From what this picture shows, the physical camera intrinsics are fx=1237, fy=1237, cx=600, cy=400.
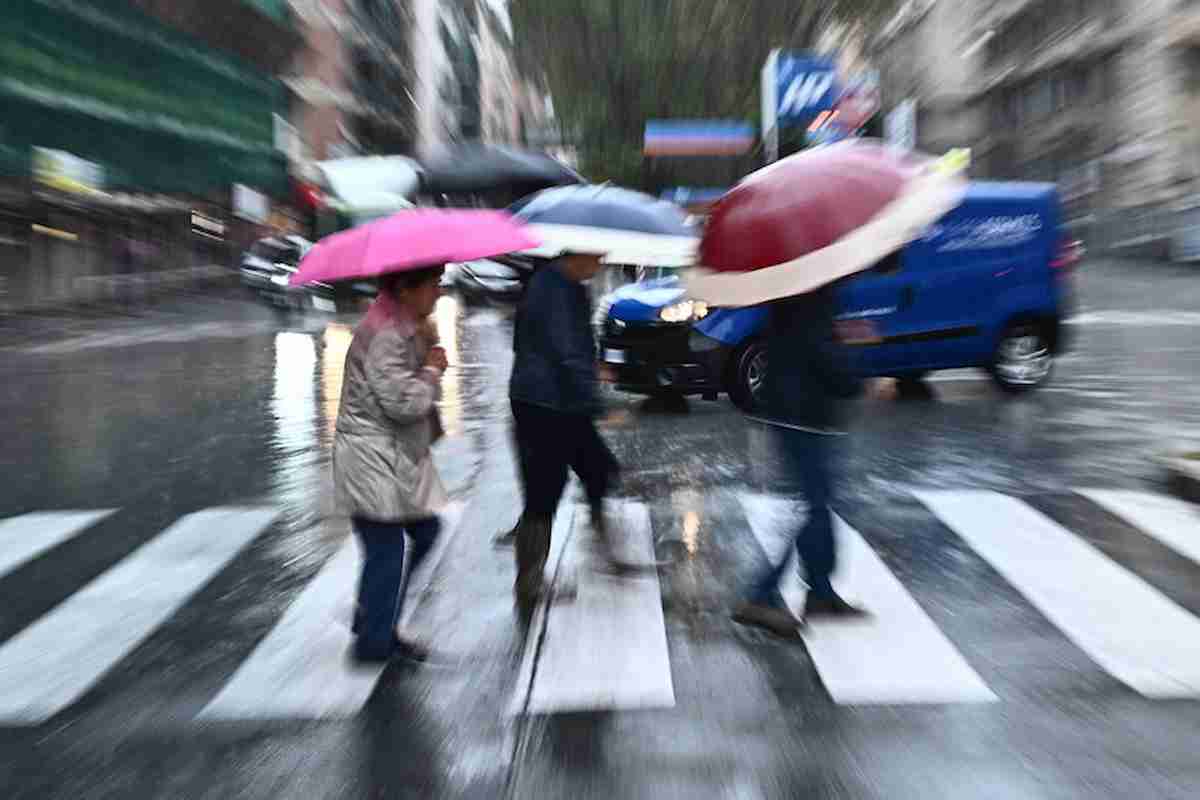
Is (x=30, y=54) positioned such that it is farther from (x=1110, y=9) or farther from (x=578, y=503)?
(x=1110, y=9)

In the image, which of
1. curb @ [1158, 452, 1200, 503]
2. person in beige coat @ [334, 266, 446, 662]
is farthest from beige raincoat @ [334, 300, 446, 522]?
curb @ [1158, 452, 1200, 503]

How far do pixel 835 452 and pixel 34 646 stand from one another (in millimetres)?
3469

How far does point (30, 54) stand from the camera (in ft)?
94.1

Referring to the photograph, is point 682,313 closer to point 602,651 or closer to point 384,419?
point 602,651

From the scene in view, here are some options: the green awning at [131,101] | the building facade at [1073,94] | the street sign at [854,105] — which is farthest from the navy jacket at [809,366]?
the building facade at [1073,94]

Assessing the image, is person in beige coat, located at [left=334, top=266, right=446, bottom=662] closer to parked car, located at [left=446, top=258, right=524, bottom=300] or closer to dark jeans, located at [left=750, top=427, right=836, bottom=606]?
dark jeans, located at [left=750, top=427, right=836, bottom=606]

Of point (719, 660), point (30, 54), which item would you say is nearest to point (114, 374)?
point (719, 660)

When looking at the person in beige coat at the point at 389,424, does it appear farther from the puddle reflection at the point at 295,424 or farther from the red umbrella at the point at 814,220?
the puddle reflection at the point at 295,424

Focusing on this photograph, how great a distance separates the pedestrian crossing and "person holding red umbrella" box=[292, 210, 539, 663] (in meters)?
0.48

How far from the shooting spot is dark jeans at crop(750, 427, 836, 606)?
495 cm

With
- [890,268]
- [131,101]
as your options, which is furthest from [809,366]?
[131,101]

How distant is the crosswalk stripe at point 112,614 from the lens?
4.75 meters

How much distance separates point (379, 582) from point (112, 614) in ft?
5.56

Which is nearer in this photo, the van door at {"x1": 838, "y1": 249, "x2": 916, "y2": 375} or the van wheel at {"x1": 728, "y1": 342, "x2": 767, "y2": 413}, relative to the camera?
the van wheel at {"x1": 728, "y1": 342, "x2": 767, "y2": 413}
